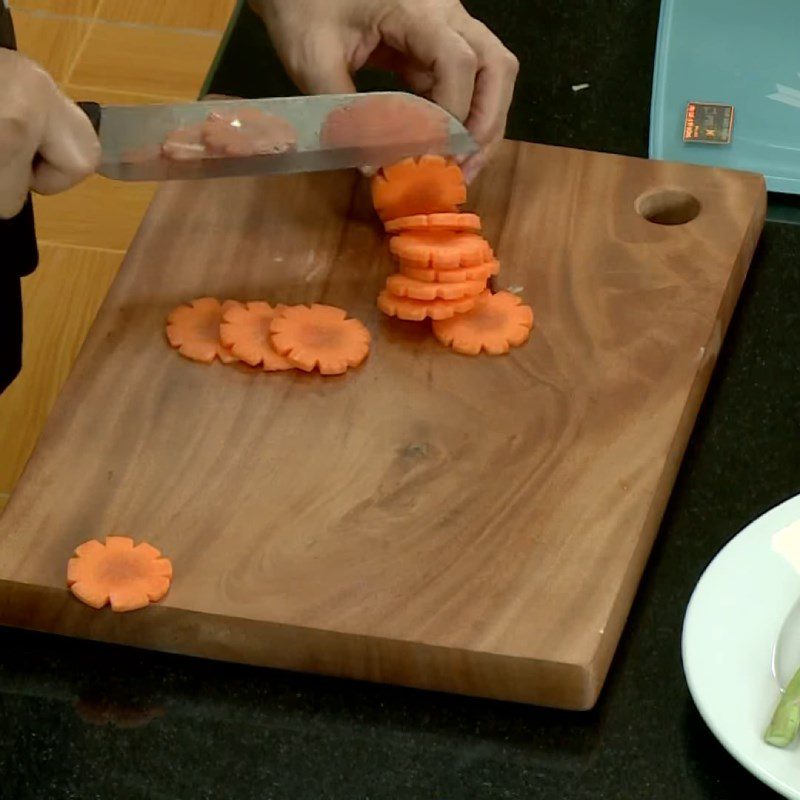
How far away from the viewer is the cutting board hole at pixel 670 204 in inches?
61.5

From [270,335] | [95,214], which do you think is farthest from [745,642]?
[95,214]

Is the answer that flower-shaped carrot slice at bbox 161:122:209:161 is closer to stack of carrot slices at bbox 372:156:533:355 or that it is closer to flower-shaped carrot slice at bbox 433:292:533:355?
stack of carrot slices at bbox 372:156:533:355

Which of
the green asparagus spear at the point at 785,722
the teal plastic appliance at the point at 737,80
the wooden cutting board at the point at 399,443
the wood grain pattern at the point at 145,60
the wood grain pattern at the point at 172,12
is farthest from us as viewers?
the wood grain pattern at the point at 172,12

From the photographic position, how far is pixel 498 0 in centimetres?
189

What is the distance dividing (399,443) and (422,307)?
16 cm

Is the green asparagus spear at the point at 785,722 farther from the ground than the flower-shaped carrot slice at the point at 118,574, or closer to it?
farther from the ground

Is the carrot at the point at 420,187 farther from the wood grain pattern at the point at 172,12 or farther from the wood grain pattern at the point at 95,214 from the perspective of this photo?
the wood grain pattern at the point at 172,12

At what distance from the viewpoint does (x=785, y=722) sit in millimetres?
1033

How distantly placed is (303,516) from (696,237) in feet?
1.76

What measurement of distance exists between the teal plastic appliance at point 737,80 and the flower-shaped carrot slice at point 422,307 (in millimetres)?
379

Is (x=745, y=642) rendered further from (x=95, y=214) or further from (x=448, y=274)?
(x=95, y=214)

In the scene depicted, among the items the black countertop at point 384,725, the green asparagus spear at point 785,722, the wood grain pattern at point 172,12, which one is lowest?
the wood grain pattern at point 172,12

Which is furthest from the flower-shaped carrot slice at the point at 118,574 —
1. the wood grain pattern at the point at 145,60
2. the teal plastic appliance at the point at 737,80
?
the wood grain pattern at the point at 145,60

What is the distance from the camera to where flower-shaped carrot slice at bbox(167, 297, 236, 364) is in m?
1.41
